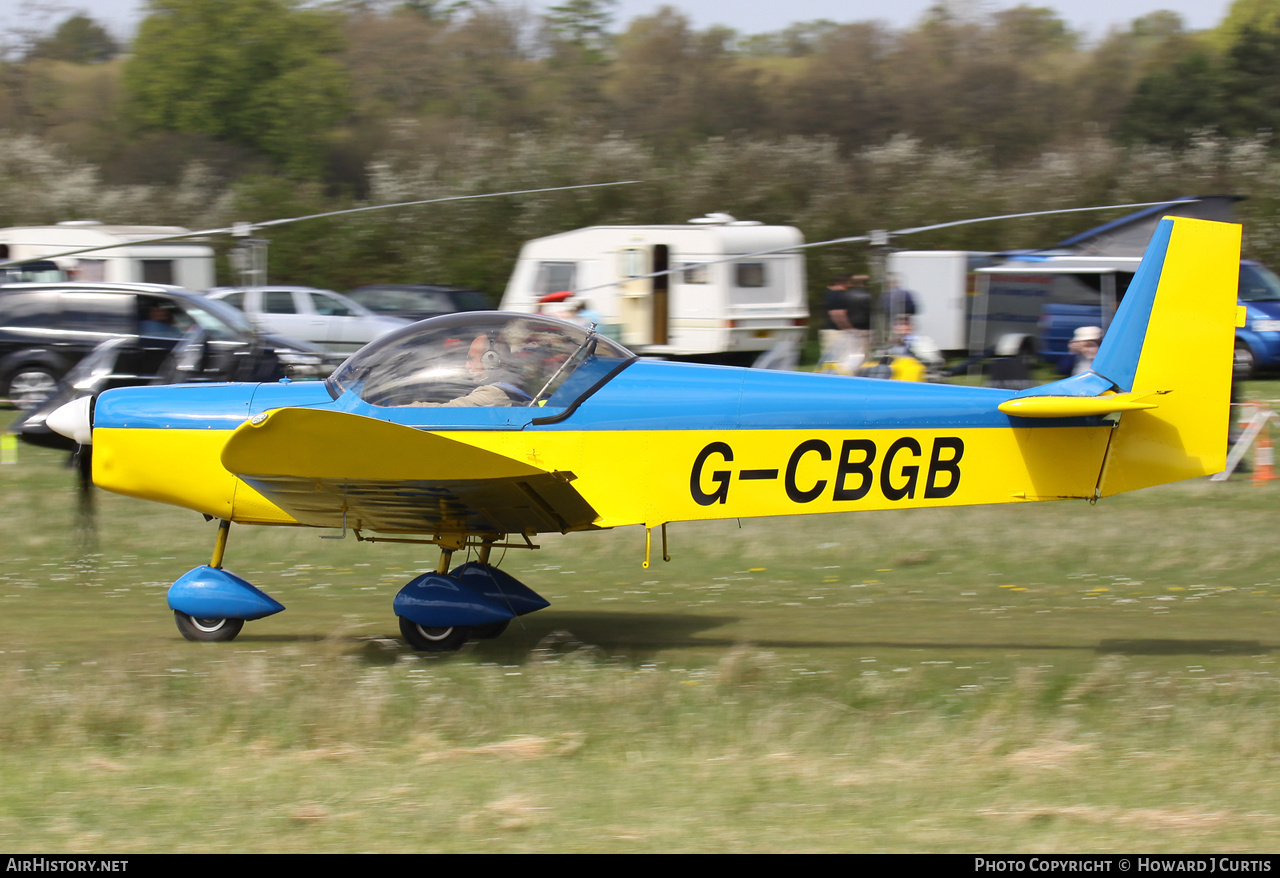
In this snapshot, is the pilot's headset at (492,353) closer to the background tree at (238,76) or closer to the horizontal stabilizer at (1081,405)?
the horizontal stabilizer at (1081,405)

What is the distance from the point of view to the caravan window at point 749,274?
20.3 meters

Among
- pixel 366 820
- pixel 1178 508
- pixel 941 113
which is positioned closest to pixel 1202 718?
pixel 366 820

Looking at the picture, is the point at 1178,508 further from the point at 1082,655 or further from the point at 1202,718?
the point at 1202,718

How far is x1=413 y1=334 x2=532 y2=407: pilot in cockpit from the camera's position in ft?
20.8

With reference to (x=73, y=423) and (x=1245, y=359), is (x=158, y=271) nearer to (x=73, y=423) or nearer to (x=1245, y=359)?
(x=73, y=423)

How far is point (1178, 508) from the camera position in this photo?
34.5 feet

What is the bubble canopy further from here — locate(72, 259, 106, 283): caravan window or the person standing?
locate(72, 259, 106, 283): caravan window

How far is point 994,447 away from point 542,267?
15412 mm

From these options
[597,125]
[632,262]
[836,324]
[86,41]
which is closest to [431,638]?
[836,324]

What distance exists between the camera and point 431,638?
260 inches

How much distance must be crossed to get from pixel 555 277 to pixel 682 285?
2180 mm

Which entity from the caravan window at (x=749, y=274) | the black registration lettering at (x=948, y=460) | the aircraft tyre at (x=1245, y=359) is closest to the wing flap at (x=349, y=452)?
the black registration lettering at (x=948, y=460)

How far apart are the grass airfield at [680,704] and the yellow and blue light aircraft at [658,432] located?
718 millimetres

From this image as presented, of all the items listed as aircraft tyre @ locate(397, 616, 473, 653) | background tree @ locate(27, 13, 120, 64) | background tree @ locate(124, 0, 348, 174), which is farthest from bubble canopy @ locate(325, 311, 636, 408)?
background tree @ locate(27, 13, 120, 64)
